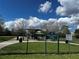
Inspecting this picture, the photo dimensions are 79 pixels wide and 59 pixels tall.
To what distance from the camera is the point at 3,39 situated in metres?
39.2

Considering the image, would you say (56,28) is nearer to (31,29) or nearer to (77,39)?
(31,29)

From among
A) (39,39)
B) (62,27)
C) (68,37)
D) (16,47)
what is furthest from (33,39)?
(62,27)

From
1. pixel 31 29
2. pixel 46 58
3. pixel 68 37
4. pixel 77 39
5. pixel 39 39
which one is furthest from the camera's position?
pixel 31 29

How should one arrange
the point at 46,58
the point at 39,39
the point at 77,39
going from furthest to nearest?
the point at 77,39
the point at 39,39
the point at 46,58

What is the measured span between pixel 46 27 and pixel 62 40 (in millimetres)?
27846

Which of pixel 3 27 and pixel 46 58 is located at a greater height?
pixel 3 27

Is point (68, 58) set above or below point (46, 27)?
below

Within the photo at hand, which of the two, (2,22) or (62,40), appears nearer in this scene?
(62,40)

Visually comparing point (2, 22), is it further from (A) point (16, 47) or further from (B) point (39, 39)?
(A) point (16, 47)

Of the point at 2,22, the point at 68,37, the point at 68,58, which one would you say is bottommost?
the point at 68,58

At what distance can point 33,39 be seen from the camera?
35.8 m

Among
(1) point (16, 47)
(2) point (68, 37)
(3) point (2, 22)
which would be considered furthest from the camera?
(3) point (2, 22)

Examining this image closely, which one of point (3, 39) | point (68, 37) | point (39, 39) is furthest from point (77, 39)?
point (68, 37)

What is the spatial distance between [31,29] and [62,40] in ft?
64.6
